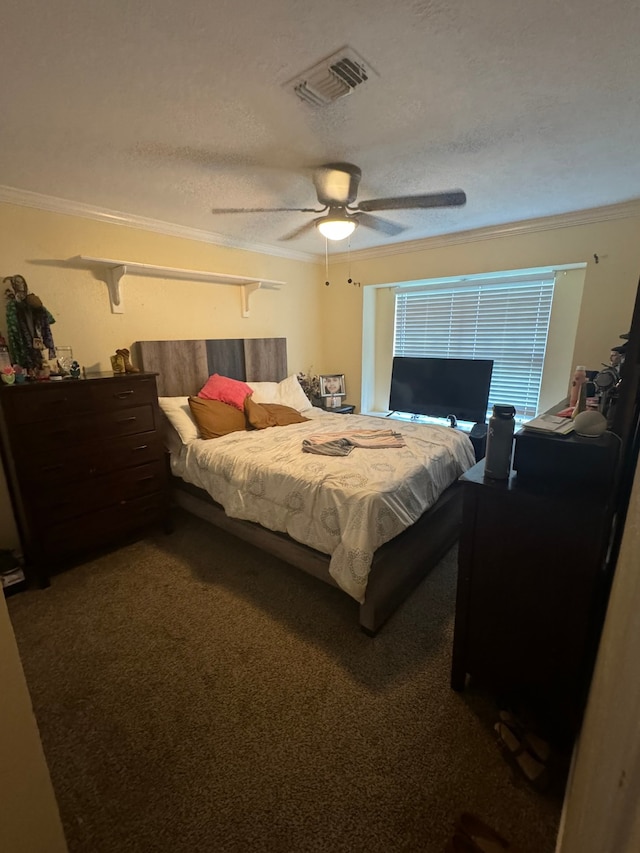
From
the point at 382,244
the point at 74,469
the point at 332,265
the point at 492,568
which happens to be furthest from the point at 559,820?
the point at 332,265

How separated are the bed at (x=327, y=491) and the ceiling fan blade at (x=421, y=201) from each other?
144 centimetres

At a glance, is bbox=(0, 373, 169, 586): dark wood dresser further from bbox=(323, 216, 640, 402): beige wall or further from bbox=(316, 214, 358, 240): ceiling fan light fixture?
bbox=(323, 216, 640, 402): beige wall

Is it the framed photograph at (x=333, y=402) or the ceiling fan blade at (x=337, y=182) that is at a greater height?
the ceiling fan blade at (x=337, y=182)

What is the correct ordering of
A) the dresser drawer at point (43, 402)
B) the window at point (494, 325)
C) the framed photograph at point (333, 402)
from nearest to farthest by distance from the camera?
the dresser drawer at point (43, 402), the window at point (494, 325), the framed photograph at point (333, 402)

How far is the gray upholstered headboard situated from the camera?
3.08 meters

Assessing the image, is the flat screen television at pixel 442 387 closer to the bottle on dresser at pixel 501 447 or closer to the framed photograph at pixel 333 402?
the framed photograph at pixel 333 402

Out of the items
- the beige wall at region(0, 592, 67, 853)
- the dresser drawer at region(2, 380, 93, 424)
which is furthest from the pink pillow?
the beige wall at region(0, 592, 67, 853)

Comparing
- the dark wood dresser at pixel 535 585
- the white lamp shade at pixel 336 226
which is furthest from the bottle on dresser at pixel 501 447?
the white lamp shade at pixel 336 226

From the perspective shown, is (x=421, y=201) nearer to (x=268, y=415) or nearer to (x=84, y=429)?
(x=268, y=415)

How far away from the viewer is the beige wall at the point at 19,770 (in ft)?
2.25

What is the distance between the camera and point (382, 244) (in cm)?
382

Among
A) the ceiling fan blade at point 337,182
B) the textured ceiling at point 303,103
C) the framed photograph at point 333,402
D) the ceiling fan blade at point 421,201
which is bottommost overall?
the framed photograph at point 333,402

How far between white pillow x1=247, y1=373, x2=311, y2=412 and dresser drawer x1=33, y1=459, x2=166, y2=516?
115 centimetres

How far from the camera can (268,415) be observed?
3230 millimetres
